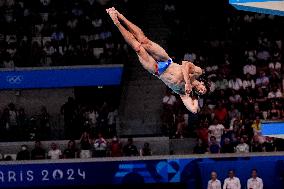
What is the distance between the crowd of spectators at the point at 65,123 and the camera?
21.2 meters

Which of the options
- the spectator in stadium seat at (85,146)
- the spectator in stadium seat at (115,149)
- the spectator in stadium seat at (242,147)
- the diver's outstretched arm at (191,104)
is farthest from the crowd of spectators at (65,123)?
the diver's outstretched arm at (191,104)

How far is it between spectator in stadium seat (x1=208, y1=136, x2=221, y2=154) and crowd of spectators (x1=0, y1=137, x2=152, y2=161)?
1686mm

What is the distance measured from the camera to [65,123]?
21.6m

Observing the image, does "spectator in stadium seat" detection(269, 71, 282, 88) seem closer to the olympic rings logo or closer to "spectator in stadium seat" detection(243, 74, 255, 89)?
"spectator in stadium seat" detection(243, 74, 255, 89)

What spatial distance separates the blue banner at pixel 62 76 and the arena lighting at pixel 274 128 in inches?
355

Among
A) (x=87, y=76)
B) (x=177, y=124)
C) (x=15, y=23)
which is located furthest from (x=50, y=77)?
(x=177, y=124)

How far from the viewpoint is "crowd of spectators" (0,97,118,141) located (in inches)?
833

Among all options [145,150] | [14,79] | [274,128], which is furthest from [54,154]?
[274,128]

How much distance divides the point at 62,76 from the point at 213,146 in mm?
5504

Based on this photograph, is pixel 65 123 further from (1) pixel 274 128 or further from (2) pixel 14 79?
(1) pixel 274 128

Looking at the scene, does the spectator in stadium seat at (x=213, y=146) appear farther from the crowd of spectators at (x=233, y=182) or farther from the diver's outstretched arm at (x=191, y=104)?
the diver's outstretched arm at (x=191, y=104)

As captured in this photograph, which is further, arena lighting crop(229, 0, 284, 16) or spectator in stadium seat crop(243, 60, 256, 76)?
spectator in stadium seat crop(243, 60, 256, 76)

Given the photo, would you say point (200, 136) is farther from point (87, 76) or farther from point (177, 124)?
point (87, 76)

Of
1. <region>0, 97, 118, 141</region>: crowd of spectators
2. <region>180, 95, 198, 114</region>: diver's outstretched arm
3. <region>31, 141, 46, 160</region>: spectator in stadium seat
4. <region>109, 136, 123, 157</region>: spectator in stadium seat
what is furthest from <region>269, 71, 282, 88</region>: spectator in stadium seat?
<region>180, 95, 198, 114</region>: diver's outstretched arm
